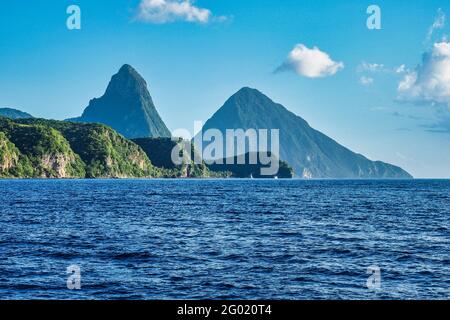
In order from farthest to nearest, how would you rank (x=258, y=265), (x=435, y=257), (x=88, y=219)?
(x=88, y=219) → (x=435, y=257) → (x=258, y=265)

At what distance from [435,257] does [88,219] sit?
159 ft

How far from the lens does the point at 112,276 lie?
111 ft

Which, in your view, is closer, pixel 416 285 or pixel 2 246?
pixel 416 285

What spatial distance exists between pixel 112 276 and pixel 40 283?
4526 millimetres

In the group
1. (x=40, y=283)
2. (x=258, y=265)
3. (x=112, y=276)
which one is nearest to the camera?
(x=40, y=283)

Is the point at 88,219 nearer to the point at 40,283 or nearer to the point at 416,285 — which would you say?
the point at 40,283
